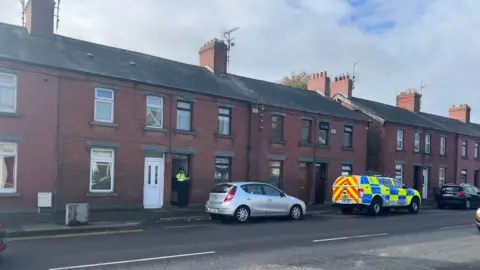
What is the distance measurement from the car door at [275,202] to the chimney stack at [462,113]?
32940 millimetres

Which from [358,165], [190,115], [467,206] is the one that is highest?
[190,115]

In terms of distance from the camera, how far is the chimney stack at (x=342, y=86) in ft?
111

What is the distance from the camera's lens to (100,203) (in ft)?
60.7

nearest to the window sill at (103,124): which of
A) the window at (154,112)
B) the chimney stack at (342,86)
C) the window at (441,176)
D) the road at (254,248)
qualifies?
the window at (154,112)

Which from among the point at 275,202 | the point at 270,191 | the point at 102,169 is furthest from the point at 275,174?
the point at 102,169

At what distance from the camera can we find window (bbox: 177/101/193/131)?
21234mm

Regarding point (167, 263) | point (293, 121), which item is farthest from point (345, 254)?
point (293, 121)

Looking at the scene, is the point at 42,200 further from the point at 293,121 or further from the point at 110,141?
the point at 293,121

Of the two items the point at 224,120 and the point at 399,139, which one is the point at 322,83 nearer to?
the point at 399,139

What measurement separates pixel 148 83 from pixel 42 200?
6375 millimetres

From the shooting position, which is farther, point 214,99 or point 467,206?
point 467,206

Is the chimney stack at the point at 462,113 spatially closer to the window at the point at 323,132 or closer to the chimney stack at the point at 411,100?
the chimney stack at the point at 411,100

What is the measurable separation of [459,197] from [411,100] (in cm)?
1332

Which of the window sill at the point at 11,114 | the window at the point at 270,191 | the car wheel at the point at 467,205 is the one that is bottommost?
the car wheel at the point at 467,205
